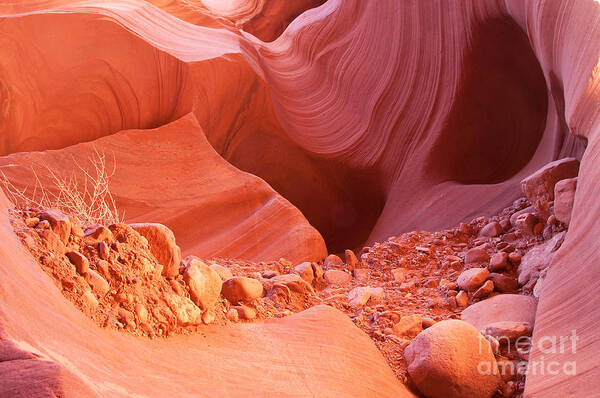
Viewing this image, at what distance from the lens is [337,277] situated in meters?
3.11

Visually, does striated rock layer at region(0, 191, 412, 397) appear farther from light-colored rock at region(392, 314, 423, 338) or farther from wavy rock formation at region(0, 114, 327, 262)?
wavy rock formation at region(0, 114, 327, 262)

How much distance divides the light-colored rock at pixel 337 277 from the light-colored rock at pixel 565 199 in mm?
1295

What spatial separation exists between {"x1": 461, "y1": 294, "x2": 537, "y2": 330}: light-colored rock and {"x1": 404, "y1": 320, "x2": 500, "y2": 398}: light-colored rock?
33 cm

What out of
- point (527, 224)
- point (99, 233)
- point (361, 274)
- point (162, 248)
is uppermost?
point (99, 233)

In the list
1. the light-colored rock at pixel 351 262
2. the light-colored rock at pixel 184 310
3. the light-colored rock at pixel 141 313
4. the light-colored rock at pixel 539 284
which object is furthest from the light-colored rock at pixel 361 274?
the light-colored rock at pixel 141 313

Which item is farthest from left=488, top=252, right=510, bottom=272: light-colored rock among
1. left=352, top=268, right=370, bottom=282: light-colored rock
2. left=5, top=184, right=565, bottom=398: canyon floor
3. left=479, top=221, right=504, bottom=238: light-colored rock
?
left=352, top=268, right=370, bottom=282: light-colored rock

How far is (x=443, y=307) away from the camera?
264cm

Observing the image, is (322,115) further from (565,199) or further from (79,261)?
Result: (79,261)

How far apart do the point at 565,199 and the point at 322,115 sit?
3982 mm

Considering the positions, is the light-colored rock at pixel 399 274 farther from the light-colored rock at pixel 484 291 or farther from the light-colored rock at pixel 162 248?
the light-colored rock at pixel 162 248

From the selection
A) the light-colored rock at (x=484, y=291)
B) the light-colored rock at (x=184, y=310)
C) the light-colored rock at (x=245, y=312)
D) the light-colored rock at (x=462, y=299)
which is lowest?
the light-colored rock at (x=462, y=299)

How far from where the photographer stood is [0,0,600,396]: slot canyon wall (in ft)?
11.4

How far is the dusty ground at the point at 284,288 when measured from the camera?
1553 millimetres

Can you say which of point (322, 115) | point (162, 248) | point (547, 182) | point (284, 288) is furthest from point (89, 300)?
point (322, 115)
